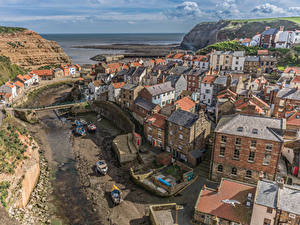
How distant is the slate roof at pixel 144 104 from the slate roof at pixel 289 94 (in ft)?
90.8

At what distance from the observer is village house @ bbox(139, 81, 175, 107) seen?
5691 cm

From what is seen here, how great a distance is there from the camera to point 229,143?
110 ft

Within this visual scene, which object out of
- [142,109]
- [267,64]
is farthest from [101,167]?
[267,64]

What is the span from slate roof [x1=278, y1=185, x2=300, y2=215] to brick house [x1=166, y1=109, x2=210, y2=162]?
1762cm

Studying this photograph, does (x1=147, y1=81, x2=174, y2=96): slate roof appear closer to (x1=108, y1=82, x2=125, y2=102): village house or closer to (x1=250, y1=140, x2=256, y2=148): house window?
(x1=108, y1=82, x2=125, y2=102): village house

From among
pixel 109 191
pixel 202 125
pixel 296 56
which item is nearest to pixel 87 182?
pixel 109 191

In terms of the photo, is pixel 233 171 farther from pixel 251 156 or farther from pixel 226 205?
pixel 226 205

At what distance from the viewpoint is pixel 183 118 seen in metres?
41.6

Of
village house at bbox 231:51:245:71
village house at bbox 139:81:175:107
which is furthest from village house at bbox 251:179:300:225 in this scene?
village house at bbox 231:51:245:71

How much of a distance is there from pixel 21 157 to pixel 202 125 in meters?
31.7

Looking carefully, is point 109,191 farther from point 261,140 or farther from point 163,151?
point 261,140

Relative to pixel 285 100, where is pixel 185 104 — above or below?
below

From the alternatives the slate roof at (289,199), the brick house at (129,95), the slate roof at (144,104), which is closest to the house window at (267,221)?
the slate roof at (289,199)

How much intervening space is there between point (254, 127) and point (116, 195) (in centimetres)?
2200
